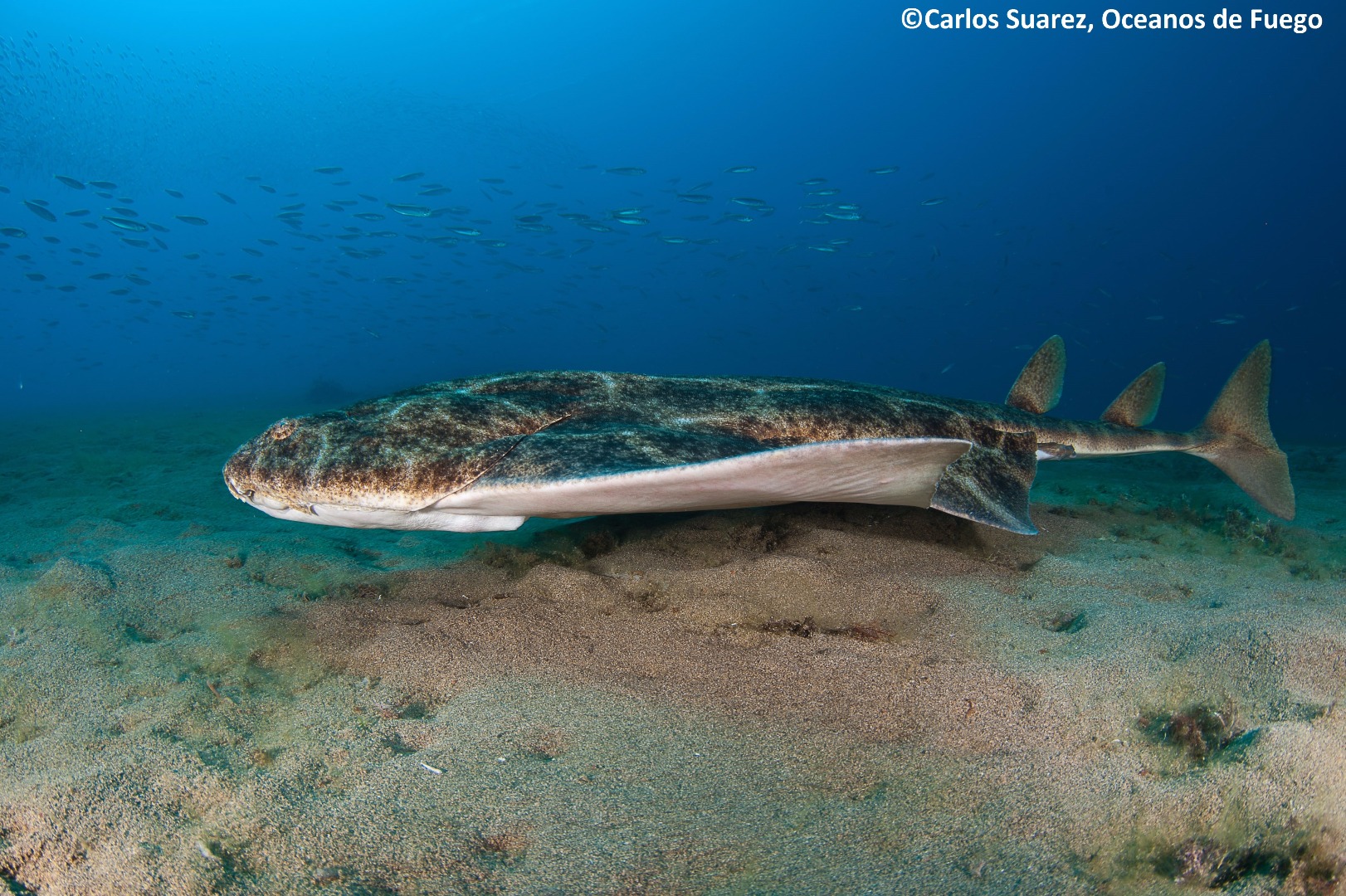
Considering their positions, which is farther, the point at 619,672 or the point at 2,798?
the point at 619,672

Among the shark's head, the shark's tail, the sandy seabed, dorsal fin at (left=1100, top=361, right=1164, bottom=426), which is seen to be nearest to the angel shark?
the shark's head

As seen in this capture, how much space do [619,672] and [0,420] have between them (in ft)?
96.4

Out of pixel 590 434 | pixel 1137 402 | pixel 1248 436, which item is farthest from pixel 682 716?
pixel 1248 436

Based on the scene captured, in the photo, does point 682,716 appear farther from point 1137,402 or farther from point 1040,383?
point 1137,402

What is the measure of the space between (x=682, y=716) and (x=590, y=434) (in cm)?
160

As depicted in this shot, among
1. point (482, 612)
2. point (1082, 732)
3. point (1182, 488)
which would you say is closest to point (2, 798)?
point (482, 612)

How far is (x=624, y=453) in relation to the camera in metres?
3.12

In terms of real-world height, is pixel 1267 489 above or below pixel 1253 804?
below

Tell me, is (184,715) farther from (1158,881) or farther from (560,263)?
(560,263)

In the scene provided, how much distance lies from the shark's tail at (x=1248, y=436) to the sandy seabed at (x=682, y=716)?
980 mm

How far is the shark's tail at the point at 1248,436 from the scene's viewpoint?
5.36m

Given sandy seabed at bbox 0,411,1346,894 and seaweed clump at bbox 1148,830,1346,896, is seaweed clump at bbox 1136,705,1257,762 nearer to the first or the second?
sandy seabed at bbox 0,411,1346,894

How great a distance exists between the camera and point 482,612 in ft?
11.1

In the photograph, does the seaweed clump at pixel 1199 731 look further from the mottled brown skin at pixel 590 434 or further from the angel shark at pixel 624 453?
the mottled brown skin at pixel 590 434
